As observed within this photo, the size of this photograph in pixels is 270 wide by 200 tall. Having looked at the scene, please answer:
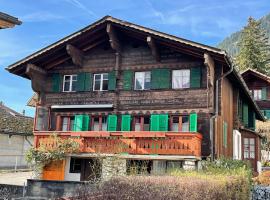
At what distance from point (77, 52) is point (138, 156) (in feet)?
25.5

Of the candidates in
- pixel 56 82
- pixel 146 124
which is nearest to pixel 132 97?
pixel 146 124

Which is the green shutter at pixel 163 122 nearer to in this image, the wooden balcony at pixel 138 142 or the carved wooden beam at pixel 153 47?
the wooden balcony at pixel 138 142

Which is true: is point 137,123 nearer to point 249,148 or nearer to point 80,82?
point 80,82

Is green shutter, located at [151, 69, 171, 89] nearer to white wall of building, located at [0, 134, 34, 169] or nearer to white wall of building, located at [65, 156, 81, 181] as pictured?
white wall of building, located at [65, 156, 81, 181]

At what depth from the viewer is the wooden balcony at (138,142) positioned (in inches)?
763

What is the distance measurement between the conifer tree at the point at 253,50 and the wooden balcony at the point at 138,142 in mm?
39996

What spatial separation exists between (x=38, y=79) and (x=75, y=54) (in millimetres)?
2847

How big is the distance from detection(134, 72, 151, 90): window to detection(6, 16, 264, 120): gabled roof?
2.11 m

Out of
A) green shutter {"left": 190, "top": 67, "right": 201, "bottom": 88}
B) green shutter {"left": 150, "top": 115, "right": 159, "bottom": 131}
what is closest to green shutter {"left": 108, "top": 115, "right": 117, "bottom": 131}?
green shutter {"left": 150, "top": 115, "right": 159, "bottom": 131}

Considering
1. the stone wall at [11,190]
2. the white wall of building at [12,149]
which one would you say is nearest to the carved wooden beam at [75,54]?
the stone wall at [11,190]

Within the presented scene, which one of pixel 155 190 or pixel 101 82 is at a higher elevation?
pixel 101 82

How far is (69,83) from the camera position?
24766 millimetres

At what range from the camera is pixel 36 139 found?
22.1m

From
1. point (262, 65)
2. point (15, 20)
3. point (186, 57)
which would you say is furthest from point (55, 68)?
point (262, 65)
